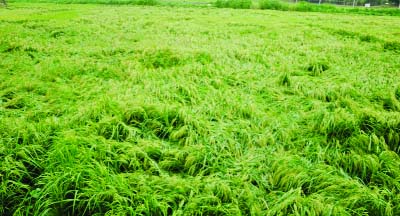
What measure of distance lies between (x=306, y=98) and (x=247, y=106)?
→ 1.23 meters

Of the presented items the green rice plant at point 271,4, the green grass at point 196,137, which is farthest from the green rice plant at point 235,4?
the green grass at point 196,137

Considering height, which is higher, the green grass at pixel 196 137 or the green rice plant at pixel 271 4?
the green rice plant at pixel 271 4

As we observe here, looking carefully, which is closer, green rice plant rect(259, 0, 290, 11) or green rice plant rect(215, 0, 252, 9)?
green rice plant rect(259, 0, 290, 11)

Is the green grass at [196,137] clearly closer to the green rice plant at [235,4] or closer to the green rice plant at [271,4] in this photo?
the green rice plant at [271,4]

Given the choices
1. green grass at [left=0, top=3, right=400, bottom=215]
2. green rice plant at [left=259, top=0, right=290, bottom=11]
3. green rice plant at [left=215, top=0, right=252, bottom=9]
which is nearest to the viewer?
green grass at [left=0, top=3, right=400, bottom=215]

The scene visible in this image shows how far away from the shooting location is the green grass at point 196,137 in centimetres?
218

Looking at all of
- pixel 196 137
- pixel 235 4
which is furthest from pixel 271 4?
pixel 196 137

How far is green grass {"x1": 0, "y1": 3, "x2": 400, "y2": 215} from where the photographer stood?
218 centimetres

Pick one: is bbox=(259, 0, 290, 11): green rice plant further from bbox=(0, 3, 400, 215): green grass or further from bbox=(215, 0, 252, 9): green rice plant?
bbox=(0, 3, 400, 215): green grass

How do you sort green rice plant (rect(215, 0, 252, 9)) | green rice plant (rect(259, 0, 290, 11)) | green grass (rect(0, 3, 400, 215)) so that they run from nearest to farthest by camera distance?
green grass (rect(0, 3, 400, 215)) < green rice plant (rect(259, 0, 290, 11)) < green rice plant (rect(215, 0, 252, 9))

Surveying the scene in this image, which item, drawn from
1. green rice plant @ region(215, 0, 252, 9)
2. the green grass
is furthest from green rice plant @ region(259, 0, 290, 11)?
the green grass

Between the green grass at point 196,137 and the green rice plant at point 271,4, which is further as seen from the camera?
the green rice plant at point 271,4

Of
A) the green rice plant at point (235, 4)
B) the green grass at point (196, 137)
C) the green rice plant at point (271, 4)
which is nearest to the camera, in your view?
the green grass at point (196, 137)

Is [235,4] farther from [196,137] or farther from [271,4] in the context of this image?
[196,137]
